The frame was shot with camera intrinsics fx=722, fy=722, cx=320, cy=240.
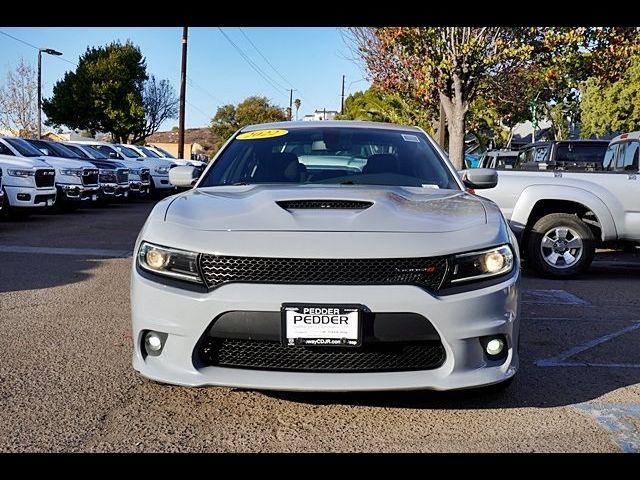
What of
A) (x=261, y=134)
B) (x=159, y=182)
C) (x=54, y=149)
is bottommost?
(x=159, y=182)

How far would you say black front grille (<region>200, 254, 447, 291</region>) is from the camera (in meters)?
3.32

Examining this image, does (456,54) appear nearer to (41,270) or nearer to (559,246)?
(559,246)

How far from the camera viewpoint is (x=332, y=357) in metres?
3.34

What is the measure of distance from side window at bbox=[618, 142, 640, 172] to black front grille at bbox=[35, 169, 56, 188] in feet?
34.1

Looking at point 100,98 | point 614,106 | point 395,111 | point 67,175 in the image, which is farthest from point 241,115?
point 67,175

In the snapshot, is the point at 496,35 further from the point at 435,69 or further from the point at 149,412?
the point at 149,412

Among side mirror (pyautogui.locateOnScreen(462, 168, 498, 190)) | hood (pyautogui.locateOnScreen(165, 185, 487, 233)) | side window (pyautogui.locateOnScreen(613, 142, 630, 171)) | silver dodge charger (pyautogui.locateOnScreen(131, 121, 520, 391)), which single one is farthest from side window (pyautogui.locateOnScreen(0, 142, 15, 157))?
silver dodge charger (pyautogui.locateOnScreen(131, 121, 520, 391))

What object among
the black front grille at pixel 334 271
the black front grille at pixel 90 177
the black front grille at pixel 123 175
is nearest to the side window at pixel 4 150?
the black front grille at pixel 90 177

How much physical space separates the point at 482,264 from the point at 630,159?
616 centimetres

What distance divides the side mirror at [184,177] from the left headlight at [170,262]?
1.57m

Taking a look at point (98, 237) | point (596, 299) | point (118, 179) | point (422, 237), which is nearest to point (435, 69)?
point (118, 179)

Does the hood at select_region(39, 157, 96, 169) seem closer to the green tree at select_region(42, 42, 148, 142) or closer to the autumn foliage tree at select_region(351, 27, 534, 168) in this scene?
the autumn foliage tree at select_region(351, 27, 534, 168)

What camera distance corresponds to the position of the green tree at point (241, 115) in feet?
220
